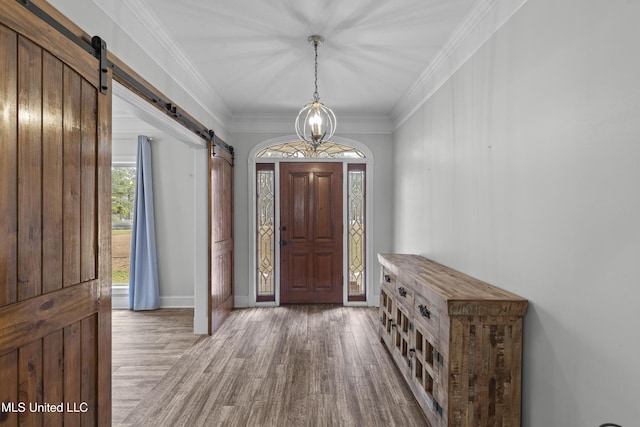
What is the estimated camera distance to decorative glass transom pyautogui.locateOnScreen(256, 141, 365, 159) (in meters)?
5.05

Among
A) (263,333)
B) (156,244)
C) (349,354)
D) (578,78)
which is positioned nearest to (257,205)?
(156,244)

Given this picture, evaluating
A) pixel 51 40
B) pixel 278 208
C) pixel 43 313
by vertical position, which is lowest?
pixel 43 313

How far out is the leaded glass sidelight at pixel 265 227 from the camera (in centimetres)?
504

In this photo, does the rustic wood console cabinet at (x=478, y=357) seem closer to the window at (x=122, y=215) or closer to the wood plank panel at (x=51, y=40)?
the wood plank panel at (x=51, y=40)

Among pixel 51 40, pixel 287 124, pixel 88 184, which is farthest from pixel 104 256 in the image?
pixel 287 124

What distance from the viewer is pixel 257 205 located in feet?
16.5

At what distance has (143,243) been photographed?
483cm

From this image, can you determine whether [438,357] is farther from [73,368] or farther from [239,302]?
[239,302]

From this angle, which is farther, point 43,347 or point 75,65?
point 75,65

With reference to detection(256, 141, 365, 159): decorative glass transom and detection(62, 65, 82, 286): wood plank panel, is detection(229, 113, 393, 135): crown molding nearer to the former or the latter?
detection(256, 141, 365, 159): decorative glass transom

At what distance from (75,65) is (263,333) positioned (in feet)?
10.4

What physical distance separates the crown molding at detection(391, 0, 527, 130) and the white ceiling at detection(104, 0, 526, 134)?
0.04ft

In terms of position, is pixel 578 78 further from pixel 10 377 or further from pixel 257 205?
pixel 257 205

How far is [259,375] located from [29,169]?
2.32m
